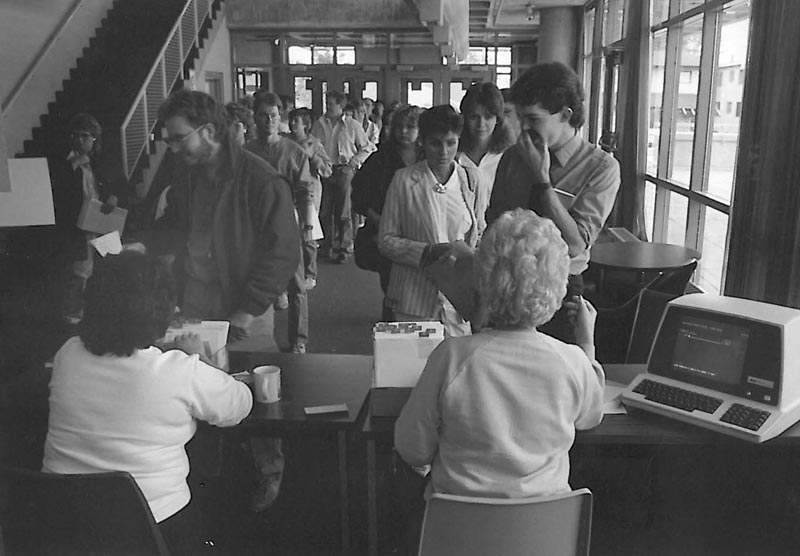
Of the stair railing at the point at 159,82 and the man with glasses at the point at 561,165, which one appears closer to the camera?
the man with glasses at the point at 561,165

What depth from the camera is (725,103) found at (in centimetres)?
513

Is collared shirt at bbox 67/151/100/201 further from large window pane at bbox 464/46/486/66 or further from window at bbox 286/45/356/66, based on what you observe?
large window pane at bbox 464/46/486/66

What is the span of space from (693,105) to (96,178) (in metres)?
4.97

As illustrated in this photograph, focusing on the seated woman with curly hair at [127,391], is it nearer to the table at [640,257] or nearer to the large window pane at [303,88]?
the table at [640,257]

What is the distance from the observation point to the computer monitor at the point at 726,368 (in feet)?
5.57

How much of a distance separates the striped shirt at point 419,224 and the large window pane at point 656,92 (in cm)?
474

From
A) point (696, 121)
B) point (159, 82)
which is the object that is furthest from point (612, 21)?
point (159, 82)

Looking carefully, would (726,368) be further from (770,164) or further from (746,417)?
(770,164)

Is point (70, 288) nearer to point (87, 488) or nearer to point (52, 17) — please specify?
point (52, 17)

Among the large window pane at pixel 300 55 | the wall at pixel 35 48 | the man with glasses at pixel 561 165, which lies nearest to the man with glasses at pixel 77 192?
the wall at pixel 35 48

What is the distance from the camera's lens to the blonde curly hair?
4.56 feet

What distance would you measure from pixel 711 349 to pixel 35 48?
2.11 metres

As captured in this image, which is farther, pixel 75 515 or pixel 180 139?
pixel 180 139

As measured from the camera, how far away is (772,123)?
137 inches
